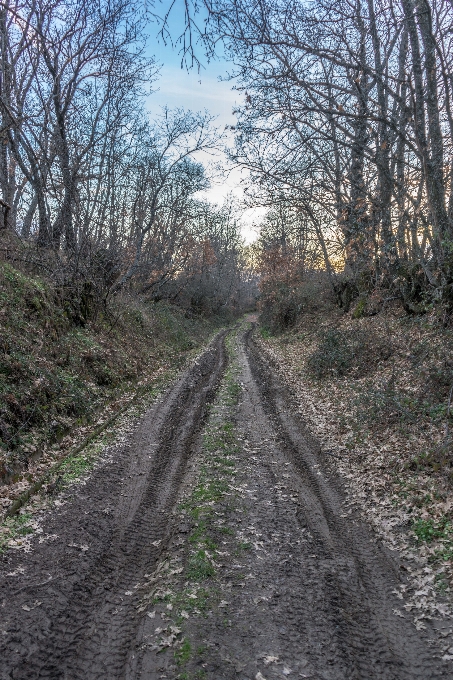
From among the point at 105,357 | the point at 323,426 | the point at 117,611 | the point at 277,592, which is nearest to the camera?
the point at 117,611

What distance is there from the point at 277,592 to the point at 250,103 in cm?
1171

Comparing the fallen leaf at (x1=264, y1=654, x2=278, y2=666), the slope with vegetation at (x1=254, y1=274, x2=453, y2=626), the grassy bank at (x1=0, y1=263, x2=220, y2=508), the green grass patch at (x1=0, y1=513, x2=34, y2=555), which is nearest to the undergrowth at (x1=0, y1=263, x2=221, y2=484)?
the grassy bank at (x1=0, y1=263, x2=220, y2=508)

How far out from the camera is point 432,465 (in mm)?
6934

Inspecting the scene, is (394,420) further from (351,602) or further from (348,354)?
(348,354)

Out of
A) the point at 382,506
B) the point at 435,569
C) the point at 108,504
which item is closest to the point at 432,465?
the point at 382,506

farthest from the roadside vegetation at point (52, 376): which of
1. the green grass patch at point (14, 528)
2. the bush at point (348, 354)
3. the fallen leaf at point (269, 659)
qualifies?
the bush at point (348, 354)

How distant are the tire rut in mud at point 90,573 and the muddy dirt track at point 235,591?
0.01 metres

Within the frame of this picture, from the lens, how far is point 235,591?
4.51 metres

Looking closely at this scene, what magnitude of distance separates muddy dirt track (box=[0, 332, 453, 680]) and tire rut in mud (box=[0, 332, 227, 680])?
1cm

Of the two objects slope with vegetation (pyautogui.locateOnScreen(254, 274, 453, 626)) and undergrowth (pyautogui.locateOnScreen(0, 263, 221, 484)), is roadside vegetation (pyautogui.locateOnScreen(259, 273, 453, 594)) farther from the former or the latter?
undergrowth (pyautogui.locateOnScreen(0, 263, 221, 484))

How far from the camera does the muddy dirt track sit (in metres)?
3.58

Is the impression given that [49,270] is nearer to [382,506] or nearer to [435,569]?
[382,506]

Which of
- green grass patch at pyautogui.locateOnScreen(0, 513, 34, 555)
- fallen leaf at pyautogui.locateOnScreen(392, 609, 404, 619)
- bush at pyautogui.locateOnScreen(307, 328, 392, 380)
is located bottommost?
fallen leaf at pyautogui.locateOnScreen(392, 609, 404, 619)

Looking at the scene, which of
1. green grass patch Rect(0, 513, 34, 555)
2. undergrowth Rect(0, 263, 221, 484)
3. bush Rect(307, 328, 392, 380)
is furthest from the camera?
bush Rect(307, 328, 392, 380)
